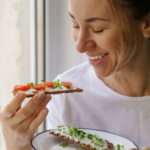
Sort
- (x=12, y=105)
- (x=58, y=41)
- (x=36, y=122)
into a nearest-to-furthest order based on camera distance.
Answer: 1. (x=12, y=105)
2. (x=36, y=122)
3. (x=58, y=41)

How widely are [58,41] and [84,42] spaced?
4.48ft

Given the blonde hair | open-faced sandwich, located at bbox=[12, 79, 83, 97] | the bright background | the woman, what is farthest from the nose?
the bright background

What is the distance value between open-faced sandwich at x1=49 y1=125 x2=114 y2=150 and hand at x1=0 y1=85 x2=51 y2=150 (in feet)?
0.44

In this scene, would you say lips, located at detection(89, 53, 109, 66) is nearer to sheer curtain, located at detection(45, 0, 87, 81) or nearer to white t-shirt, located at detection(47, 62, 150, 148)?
white t-shirt, located at detection(47, 62, 150, 148)

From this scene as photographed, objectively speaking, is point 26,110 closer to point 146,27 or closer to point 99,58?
point 99,58

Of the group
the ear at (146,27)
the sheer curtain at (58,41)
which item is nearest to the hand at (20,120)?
the ear at (146,27)

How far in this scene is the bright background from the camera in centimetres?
199

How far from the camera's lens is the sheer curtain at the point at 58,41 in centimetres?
250

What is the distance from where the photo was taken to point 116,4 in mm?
Answer: 1220

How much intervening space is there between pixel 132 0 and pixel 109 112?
31.7 inches

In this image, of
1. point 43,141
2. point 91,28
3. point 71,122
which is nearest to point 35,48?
point 71,122

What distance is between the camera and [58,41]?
2.60m

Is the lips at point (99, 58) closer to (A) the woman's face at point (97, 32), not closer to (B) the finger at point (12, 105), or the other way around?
(A) the woman's face at point (97, 32)

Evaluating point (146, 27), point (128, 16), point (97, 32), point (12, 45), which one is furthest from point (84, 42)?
point (12, 45)
